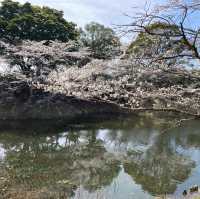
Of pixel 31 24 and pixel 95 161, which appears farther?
pixel 31 24

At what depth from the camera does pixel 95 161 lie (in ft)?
41.5

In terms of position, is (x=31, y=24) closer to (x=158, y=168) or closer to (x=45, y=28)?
(x=45, y=28)

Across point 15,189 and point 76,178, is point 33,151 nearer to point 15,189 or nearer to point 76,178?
point 76,178

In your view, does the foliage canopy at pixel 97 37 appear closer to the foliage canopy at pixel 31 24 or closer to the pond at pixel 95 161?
the foliage canopy at pixel 31 24

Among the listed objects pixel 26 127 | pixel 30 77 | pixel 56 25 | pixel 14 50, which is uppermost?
pixel 56 25

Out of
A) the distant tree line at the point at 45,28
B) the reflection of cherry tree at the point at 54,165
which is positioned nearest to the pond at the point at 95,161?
the reflection of cherry tree at the point at 54,165

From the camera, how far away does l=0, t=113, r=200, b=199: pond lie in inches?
377

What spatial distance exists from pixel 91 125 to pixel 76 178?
10127mm

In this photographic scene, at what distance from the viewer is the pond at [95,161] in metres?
9.59

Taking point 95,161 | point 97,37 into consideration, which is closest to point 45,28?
point 97,37

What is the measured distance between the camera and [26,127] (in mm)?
19031

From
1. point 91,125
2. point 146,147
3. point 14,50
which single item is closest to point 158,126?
point 91,125

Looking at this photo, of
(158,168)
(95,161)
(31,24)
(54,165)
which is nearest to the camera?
(54,165)

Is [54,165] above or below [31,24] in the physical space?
below
